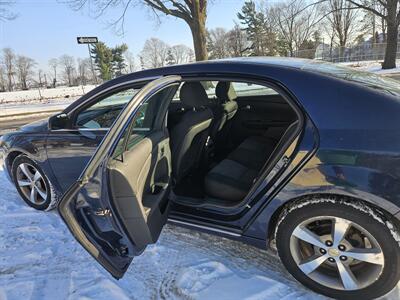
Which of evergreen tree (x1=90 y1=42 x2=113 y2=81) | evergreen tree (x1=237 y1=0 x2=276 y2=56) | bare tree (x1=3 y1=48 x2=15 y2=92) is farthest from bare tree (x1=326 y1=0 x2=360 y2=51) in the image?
bare tree (x1=3 y1=48 x2=15 y2=92)

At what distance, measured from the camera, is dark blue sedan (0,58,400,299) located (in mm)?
1783

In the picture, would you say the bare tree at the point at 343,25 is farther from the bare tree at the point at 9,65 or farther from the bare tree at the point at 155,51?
the bare tree at the point at 9,65

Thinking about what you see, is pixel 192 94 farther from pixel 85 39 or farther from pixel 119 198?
pixel 85 39

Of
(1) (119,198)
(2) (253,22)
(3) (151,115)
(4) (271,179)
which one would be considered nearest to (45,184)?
(3) (151,115)

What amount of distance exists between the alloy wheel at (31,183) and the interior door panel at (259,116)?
88.6 inches

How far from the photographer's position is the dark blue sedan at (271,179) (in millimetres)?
1783

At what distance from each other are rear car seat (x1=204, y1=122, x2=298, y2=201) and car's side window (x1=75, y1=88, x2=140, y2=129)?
1053 millimetres

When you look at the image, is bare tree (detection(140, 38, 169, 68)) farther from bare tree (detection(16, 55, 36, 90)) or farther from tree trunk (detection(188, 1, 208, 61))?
tree trunk (detection(188, 1, 208, 61))

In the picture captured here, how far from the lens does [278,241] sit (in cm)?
212

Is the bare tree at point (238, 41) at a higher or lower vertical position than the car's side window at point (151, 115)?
higher

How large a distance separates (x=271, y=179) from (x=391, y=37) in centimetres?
2378

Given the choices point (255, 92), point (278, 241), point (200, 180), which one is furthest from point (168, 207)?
point (255, 92)

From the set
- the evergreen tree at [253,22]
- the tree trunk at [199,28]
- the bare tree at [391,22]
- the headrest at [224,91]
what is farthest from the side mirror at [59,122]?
the evergreen tree at [253,22]

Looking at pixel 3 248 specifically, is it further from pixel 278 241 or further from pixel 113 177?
pixel 278 241
